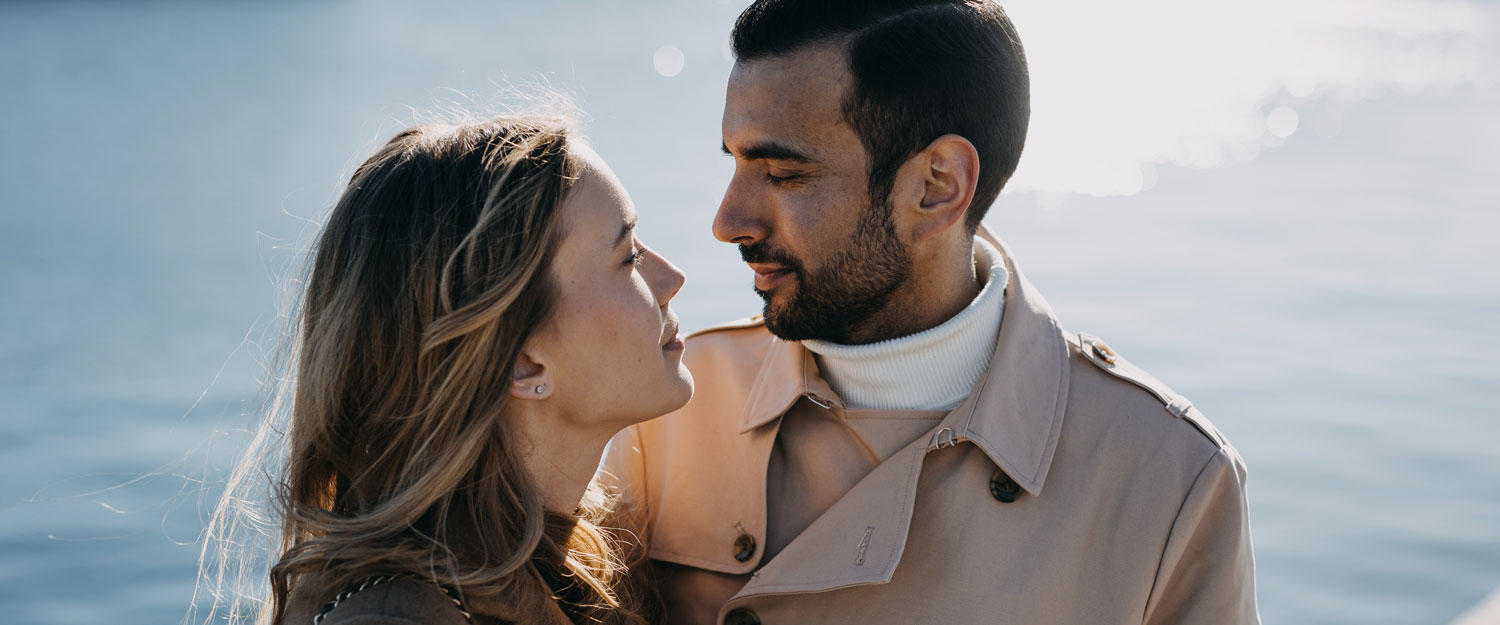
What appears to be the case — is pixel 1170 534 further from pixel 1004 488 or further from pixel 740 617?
pixel 740 617

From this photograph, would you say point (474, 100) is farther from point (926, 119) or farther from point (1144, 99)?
point (1144, 99)

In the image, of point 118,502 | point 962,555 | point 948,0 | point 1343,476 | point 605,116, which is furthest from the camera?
point 605,116

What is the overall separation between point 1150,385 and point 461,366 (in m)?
1.19

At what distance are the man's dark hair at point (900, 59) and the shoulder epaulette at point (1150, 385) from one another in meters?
0.46

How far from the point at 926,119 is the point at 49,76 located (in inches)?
427

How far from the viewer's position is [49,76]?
36.2ft

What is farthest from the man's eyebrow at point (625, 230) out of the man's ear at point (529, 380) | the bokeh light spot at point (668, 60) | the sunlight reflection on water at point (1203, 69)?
the bokeh light spot at point (668, 60)

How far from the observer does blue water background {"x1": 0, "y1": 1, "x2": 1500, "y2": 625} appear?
16.0 ft

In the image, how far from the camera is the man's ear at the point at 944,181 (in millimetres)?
2424

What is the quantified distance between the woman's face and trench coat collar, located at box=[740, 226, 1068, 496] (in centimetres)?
29

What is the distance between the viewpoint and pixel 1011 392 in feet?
7.29

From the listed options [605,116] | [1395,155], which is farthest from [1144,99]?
[605,116]

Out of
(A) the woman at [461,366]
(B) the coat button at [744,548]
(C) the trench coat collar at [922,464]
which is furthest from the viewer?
(B) the coat button at [744,548]

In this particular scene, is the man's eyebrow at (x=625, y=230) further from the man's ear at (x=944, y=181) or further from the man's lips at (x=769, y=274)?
the man's ear at (x=944, y=181)
